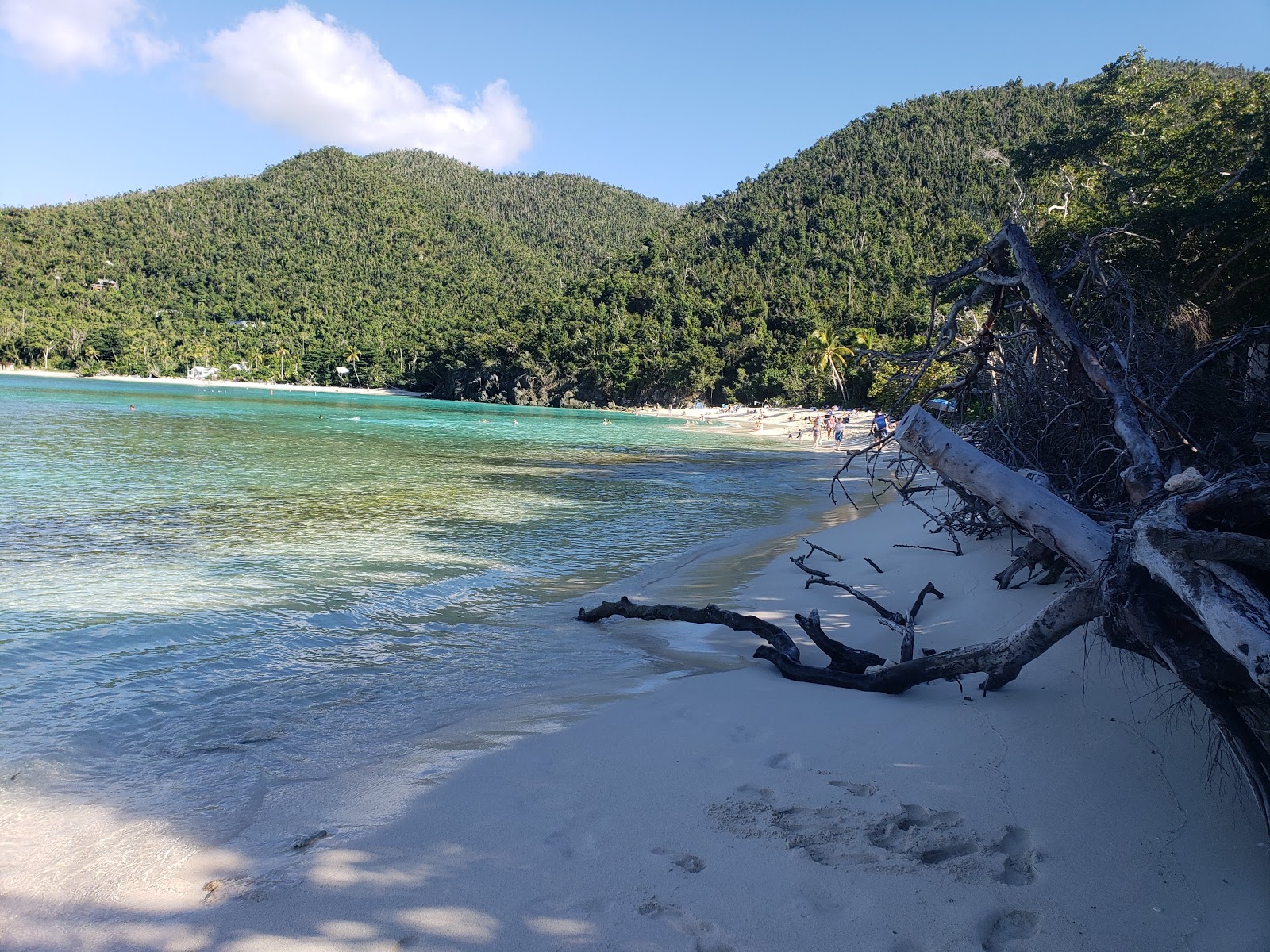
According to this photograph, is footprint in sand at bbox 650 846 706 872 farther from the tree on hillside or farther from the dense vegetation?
the dense vegetation

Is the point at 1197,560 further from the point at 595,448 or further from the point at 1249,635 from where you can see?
the point at 595,448

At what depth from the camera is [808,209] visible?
11119 centimetres

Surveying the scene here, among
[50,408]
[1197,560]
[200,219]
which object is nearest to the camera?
[1197,560]

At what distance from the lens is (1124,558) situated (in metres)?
2.76

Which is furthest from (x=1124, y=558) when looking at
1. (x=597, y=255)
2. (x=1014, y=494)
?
(x=597, y=255)

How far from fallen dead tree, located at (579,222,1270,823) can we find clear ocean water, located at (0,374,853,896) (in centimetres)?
222

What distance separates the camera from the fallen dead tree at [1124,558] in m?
2.33

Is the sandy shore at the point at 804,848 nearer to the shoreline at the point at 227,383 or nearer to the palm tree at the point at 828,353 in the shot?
the palm tree at the point at 828,353

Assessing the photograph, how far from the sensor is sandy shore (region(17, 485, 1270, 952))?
89.4 inches

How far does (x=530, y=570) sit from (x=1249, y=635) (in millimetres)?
7369

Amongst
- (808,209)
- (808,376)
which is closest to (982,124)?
(808,209)

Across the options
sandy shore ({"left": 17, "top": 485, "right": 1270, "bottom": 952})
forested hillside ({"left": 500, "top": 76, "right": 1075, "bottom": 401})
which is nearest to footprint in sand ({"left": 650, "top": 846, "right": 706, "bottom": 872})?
sandy shore ({"left": 17, "top": 485, "right": 1270, "bottom": 952})

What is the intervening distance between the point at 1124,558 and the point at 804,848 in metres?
1.60

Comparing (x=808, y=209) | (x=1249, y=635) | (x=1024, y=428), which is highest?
(x=808, y=209)
